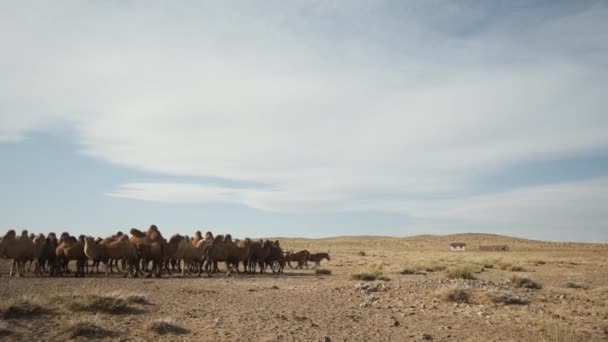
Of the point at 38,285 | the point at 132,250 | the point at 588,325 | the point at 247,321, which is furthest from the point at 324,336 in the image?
the point at 132,250

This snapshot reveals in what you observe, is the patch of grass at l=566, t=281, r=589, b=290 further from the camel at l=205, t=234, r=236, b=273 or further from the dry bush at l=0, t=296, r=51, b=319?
the dry bush at l=0, t=296, r=51, b=319

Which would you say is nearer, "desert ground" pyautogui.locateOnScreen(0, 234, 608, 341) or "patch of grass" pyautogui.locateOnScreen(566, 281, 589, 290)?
"desert ground" pyautogui.locateOnScreen(0, 234, 608, 341)

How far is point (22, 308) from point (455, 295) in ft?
38.4

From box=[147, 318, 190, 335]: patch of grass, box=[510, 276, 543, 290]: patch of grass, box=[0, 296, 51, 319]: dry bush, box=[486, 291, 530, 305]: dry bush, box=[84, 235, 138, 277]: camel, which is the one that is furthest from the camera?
box=[84, 235, 138, 277]: camel

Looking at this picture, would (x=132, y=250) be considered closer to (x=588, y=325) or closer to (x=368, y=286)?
(x=368, y=286)

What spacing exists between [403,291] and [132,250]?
12.4m

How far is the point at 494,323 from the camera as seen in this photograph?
38.1 feet

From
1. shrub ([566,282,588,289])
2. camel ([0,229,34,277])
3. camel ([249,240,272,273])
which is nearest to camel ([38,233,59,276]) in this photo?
camel ([0,229,34,277])

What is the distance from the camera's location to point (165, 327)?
942cm

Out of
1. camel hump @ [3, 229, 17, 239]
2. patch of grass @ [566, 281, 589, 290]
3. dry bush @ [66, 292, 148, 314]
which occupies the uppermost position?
camel hump @ [3, 229, 17, 239]

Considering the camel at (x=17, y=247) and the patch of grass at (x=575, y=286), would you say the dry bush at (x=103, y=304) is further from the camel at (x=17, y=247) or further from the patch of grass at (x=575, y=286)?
the patch of grass at (x=575, y=286)

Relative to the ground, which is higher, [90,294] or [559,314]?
[90,294]

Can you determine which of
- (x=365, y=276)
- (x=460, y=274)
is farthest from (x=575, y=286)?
(x=365, y=276)

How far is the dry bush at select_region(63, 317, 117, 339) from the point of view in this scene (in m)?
8.73
